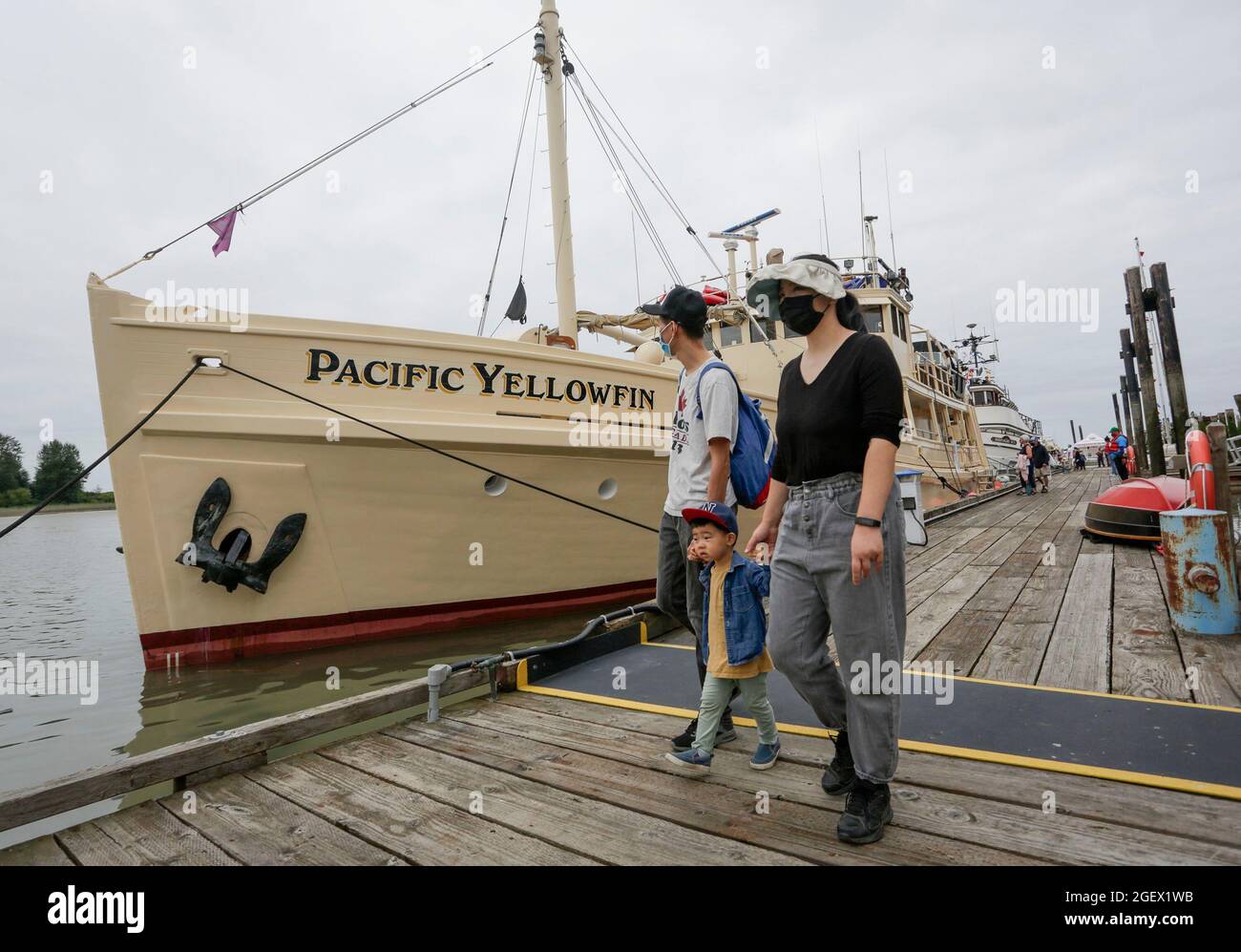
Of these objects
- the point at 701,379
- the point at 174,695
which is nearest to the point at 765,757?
the point at 701,379

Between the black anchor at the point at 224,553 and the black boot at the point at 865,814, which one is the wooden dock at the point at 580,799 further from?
the black anchor at the point at 224,553

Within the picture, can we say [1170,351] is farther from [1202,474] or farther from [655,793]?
[655,793]

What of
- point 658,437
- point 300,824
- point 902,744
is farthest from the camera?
point 658,437

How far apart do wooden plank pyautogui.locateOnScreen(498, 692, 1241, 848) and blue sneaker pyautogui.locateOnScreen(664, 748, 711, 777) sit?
0.31 metres

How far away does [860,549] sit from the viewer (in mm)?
1671

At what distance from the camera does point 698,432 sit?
2439 millimetres

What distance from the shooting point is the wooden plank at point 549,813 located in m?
1.74

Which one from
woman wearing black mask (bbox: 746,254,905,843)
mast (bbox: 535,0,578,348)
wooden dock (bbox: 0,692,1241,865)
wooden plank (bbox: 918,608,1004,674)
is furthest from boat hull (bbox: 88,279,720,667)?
woman wearing black mask (bbox: 746,254,905,843)

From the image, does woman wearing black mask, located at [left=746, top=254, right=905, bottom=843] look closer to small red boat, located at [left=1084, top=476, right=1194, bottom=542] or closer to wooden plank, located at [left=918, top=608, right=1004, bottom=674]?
wooden plank, located at [left=918, top=608, right=1004, bottom=674]

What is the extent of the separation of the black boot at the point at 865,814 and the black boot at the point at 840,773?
0.17 metres

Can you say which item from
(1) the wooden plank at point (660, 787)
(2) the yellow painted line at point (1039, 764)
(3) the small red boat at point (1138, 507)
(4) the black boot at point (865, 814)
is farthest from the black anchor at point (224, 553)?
(3) the small red boat at point (1138, 507)
